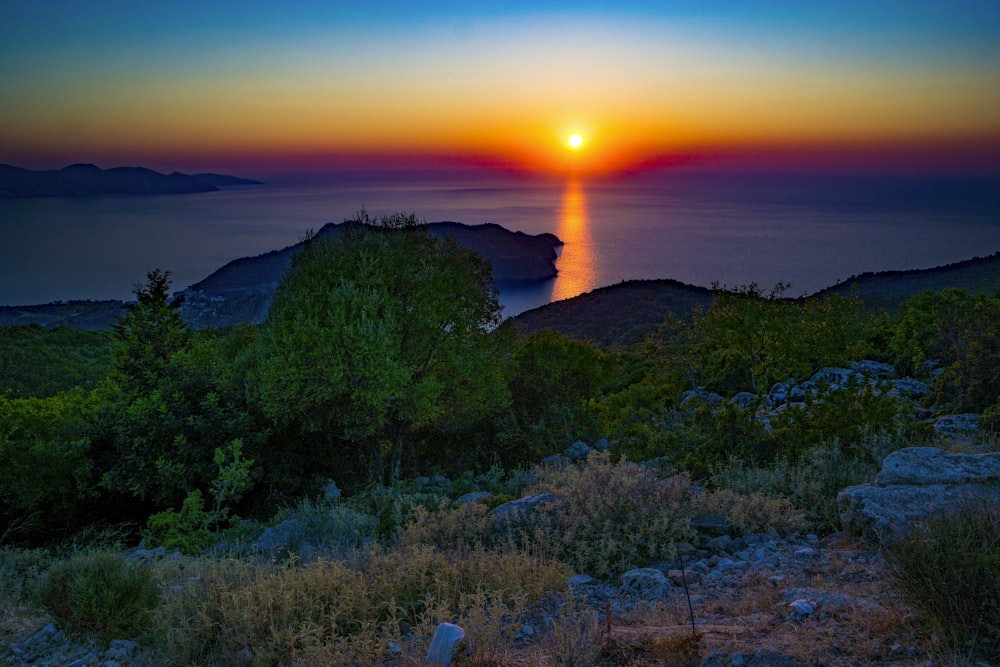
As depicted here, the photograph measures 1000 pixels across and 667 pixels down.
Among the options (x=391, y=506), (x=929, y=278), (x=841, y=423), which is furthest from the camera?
(x=929, y=278)

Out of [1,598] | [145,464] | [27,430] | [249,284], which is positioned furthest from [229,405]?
[249,284]

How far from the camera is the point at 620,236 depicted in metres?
65.6

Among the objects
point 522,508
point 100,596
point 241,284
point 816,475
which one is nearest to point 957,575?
point 816,475

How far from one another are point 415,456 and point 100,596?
788 cm

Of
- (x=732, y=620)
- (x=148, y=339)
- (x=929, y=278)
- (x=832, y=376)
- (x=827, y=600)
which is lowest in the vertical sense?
(x=929, y=278)

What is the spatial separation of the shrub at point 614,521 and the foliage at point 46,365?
1350cm

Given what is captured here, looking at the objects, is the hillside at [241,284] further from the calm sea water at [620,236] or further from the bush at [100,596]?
the bush at [100,596]

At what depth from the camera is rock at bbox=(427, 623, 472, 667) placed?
145 inches

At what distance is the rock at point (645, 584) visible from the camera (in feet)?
17.1

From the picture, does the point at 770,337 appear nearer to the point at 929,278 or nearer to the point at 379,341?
the point at 379,341

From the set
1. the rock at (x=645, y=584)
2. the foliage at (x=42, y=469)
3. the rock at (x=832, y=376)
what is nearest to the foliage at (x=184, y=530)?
the foliage at (x=42, y=469)

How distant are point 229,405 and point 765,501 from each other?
8619 mm

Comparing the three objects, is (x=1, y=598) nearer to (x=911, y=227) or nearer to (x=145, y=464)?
(x=145, y=464)

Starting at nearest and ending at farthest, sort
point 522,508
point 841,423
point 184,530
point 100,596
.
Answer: point 100,596
point 522,508
point 184,530
point 841,423
